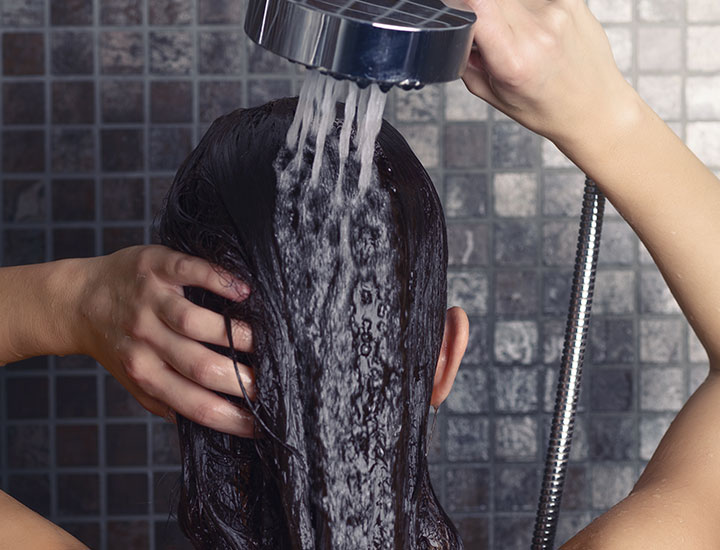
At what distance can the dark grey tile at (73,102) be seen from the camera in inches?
46.9

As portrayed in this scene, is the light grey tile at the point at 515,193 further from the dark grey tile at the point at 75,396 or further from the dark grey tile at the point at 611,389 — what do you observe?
the dark grey tile at the point at 75,396

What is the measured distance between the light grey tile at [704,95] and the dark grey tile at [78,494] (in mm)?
1240

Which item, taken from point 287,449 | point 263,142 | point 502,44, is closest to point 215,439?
point 287,449

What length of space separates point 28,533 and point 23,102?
86cm

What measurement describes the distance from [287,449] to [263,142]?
206 mm

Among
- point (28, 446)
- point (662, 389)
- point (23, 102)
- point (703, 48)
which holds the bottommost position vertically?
point (28, 446)

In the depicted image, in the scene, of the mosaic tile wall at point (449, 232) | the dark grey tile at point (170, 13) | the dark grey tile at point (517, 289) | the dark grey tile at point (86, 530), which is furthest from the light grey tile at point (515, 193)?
the dark grey tile at point (86, 530)

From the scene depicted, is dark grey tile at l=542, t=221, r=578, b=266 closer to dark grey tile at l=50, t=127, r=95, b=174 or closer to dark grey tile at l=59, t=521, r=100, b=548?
dark grey tile at l=50, t=127, r=95, b=174

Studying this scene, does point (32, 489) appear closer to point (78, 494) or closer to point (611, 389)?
point (78, 494)

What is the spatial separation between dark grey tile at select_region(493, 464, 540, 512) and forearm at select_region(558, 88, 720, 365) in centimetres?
67

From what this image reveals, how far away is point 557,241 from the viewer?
124cm

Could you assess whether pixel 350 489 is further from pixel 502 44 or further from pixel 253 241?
pixel 502 44

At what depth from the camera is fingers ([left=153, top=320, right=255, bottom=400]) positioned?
0.47 m

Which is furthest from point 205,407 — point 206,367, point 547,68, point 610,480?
point 610,480
